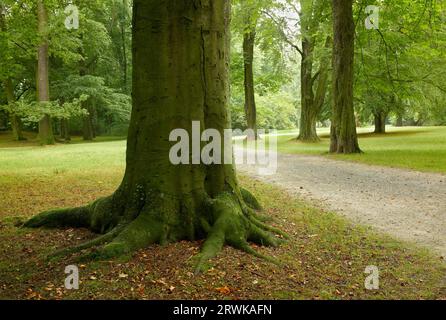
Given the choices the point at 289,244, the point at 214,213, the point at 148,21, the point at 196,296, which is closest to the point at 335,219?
the point at 289,244

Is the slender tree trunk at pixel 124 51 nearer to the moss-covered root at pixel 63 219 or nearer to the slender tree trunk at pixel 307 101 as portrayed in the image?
the slender tree trunk at pixel 307 101

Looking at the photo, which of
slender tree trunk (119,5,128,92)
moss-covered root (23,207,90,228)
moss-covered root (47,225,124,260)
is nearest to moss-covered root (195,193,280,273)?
moss-covered root (47,225,124,260)

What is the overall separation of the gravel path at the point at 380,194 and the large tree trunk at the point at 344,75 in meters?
3.92

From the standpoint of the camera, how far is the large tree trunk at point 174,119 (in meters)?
5.08

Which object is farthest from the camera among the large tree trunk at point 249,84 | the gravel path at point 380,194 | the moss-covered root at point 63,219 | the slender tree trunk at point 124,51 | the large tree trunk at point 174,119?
the slender tree trunk at point 124,51

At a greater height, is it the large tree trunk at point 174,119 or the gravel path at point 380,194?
the large tree trunk at point 174,119

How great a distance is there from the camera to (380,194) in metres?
8.97

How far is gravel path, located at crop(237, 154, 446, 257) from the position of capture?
6.27 meters

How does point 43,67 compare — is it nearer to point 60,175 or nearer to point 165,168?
point 60,175

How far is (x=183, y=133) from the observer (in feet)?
Answer: 17.1

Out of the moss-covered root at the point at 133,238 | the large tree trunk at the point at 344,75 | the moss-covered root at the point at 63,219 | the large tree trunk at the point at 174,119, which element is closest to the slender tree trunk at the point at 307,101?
the large tree trunk at the point at 344,75

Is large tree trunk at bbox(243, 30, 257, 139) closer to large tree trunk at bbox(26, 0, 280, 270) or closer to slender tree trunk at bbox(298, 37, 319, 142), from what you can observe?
slender tree trunk at bbox(298, 37, 319, 142)

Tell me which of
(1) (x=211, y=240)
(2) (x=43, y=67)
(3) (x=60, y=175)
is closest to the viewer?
(1) (x=211, y=240)

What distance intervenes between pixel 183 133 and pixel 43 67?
28151 mm
